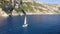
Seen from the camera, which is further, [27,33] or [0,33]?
[27,33]

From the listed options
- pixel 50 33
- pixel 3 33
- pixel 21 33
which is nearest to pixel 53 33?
pixel 50 33

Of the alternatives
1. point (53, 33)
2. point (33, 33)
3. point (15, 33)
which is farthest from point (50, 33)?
point (15, 33)

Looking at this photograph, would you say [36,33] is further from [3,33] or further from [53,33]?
[3,33]

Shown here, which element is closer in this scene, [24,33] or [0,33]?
[0,33]

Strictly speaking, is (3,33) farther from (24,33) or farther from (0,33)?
(24,33)

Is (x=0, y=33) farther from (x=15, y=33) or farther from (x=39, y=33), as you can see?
(x=39, y=33)

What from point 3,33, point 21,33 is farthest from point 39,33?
point 3,33
